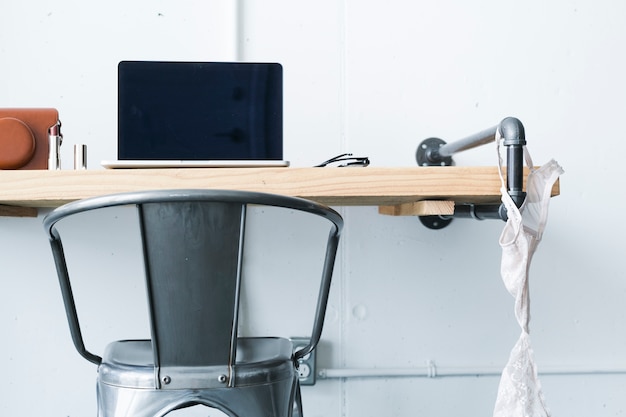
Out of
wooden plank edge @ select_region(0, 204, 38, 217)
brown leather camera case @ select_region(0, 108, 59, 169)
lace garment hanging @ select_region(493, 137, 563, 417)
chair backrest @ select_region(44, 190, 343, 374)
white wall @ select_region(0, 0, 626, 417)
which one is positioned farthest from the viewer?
white wall @ select_region(0, 0, 626, 417)

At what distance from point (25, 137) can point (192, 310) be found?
603 mm

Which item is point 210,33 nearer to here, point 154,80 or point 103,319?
point 154,80

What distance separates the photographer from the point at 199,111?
1247mm

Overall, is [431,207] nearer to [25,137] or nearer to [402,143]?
[402,143]

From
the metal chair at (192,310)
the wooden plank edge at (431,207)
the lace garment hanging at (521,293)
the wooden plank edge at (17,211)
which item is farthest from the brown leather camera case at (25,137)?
the lace garment hanging at (521,293)

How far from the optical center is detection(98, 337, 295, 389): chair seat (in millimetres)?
834

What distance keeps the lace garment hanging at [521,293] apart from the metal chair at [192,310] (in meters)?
0.31

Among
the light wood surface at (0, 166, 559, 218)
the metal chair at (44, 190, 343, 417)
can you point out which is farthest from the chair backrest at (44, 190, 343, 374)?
the light wood surface at (0, 166, 559, 218)

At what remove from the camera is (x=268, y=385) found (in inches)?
34.0

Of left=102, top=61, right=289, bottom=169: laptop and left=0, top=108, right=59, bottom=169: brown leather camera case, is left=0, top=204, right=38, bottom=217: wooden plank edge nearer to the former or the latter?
left=0, top=108, right=59, bottom=169: brown leather camera case

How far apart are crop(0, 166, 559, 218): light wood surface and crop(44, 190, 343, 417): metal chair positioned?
0.52ft

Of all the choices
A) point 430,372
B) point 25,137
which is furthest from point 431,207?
point 25,137

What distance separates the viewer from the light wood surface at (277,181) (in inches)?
40.2

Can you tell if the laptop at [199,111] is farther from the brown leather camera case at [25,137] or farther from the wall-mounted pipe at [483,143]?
the wall-mounted pipe at [483,143]
